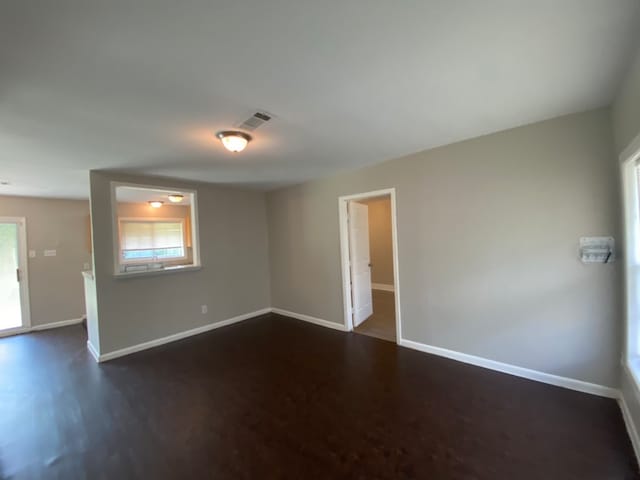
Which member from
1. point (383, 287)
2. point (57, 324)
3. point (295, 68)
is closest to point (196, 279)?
point (57, 324)

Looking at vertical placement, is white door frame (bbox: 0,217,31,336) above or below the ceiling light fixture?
below

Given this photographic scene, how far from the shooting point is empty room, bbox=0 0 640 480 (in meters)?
1.35

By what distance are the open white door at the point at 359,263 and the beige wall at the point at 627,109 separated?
2.83 metres

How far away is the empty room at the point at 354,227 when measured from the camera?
135 cm

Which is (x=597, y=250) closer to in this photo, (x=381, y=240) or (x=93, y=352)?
(x=381, y=240)

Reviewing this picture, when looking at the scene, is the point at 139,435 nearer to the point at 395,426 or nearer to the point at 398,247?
the point at 395,426

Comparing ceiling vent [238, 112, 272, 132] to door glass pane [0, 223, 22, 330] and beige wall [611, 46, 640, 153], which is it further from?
door glass pane [0, 223, 22, 330]

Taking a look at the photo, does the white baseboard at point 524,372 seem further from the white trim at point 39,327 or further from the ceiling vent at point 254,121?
the white trim at point 39,327

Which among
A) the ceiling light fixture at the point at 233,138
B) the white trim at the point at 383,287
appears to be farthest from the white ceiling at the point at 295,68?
the white trim at the point at 383,287

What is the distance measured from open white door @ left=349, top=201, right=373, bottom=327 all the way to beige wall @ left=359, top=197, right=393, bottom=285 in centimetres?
249

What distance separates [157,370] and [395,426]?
2694 mm

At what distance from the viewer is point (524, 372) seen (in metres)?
2.62

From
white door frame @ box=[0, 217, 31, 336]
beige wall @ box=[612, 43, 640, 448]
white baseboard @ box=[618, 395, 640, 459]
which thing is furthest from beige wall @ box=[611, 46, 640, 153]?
white door frame @ box=[0, 217, 31, 336]

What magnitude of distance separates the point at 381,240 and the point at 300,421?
5.62 metres
